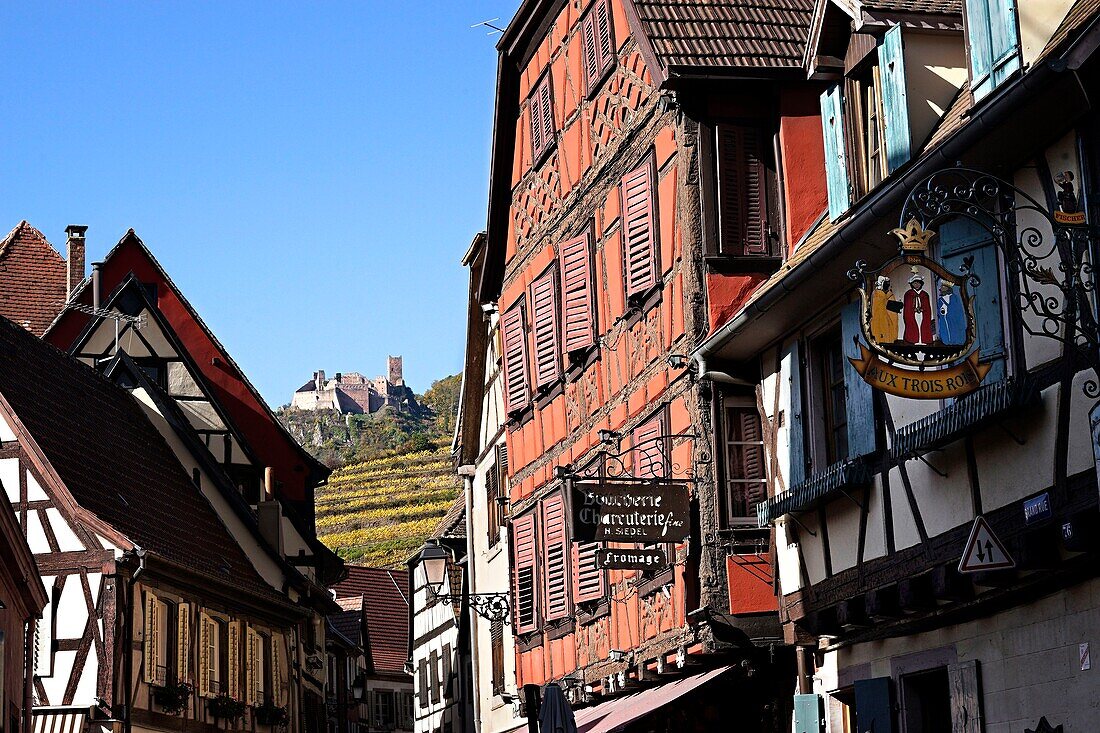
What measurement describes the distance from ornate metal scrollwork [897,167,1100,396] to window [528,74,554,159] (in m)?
10.6

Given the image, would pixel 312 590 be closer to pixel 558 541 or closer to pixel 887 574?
pixel 558 541

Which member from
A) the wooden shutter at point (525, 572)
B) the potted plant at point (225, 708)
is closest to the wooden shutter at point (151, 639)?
the potted plant at point (225, 708)

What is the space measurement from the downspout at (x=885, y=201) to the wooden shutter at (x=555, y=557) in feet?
16.7

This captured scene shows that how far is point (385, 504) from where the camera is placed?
355 feet

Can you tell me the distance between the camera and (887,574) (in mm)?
12633

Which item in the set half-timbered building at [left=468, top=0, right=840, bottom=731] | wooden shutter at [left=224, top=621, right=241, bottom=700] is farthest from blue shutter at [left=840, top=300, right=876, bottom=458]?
wooden shutter at [left=224, top=621, right=241, bottom=700]

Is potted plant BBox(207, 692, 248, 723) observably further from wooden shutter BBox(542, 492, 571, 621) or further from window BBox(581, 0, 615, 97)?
window BBox(581, 0, 615, 97)

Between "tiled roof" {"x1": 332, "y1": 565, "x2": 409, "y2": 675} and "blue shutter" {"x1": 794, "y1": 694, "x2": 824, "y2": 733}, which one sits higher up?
"tiled roof" {"x1": 332, "y1": 565, "x2": 409, "y2": 675}

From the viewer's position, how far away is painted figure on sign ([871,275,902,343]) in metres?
9.77

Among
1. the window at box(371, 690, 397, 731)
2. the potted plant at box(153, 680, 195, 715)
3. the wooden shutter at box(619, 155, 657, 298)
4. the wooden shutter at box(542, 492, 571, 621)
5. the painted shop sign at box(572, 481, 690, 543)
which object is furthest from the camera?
the window at box(371, 690, 397, 731)

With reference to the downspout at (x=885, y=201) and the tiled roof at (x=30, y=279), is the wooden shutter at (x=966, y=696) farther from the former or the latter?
the tiled roof at (x=30, y=279)

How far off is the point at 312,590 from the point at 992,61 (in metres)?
23.2

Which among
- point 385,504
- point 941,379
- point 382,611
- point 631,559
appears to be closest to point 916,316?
point 941,379

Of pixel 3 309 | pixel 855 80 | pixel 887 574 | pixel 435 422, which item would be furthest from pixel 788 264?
pixel 435 422
